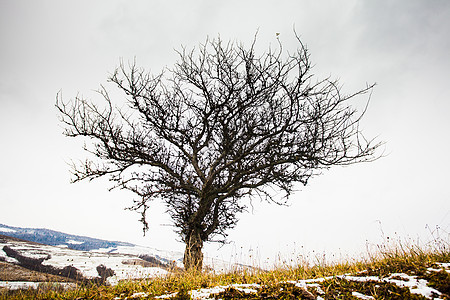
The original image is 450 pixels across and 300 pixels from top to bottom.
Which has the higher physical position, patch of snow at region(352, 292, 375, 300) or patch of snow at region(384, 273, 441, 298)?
patch of snow at region(384, 273, 441, 298)

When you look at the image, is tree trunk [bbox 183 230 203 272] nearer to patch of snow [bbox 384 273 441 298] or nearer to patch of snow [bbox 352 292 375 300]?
patch of snow [bbox 352 292 375 300]

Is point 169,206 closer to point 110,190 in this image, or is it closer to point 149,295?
point 110,190

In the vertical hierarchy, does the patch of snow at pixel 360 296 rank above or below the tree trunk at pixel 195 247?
below

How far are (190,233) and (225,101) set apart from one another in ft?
16.2

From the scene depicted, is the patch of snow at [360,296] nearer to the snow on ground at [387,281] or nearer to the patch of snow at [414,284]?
the snow on ground at [387,281]

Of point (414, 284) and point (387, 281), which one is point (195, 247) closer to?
point (387, 281)

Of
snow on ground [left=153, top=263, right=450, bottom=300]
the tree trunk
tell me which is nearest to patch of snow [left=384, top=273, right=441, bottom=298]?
snow on ground [left=153, top=263, right=450, bottom=300]

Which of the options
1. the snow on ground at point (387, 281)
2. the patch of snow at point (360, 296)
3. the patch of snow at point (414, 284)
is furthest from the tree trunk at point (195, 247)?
the patch of snow at point (414, 284)

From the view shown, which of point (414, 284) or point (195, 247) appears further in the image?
point (195, 247)

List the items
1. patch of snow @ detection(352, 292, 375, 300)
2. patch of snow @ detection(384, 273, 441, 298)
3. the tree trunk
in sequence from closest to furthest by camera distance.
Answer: patch of snow @ detection(384, 273, 441, 298)
patch of snow @ detection(352, 292, 375, 300)
the tree trunk

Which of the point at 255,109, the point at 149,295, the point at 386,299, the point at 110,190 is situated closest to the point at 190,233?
the point at 110,190

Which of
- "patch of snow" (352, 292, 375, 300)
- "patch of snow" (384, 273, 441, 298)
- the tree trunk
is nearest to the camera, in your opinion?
"patch of snow" (384, 273, 441, 298)

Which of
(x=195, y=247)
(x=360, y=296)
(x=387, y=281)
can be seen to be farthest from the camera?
(x=195, y=247)

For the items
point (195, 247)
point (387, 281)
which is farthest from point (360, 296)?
point (195, 247)
